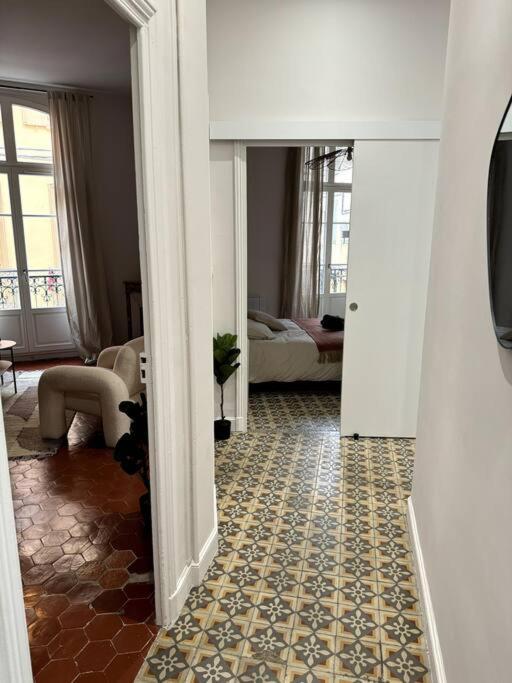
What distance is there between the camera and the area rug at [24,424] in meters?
3.59

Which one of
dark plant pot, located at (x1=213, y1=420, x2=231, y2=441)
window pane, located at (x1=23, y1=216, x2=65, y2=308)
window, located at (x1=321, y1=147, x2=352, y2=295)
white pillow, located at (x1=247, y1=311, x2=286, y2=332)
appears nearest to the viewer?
dark plant pot, located at (x1=213, y1=420, x2=231, y2=441)

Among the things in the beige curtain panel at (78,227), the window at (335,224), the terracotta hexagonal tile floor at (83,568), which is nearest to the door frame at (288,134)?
the terracotta hexagonal tile floor at (83,568)

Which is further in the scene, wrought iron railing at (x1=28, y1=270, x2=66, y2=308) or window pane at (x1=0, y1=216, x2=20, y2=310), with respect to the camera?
wrought iron railing at (x1=28, y1=270, x2=66, y2=308)

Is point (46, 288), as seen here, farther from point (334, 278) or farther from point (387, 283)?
point (387, 283)

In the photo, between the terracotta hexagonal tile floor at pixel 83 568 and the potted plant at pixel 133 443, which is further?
the potted plant at pixel 133 443

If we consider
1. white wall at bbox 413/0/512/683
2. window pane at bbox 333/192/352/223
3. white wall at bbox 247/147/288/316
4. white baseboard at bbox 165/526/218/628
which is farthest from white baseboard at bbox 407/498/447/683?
window pane at bbox 333/192/352/223

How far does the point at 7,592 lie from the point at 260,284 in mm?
6594

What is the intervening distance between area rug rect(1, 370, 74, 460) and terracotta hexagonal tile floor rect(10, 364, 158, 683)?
0.16 meters

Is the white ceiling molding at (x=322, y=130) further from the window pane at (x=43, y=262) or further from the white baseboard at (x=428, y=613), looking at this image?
the window pane at (x=43, y=262)

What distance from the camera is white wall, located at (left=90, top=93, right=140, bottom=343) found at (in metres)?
6.12

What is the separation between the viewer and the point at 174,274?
6.14 ft

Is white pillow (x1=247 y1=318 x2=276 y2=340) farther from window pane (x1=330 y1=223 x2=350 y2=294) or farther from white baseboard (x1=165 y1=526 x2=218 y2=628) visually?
window pane (x1=330 y1=223 x2=350 y2=294)

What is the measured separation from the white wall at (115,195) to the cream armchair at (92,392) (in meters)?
2.97

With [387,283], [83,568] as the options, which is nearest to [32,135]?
[387,283]
